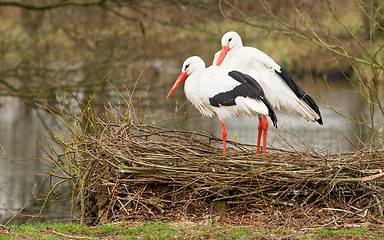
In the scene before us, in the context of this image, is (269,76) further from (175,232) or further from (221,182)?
(175,232)

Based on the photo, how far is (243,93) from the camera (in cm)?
596

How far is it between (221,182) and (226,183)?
0.17 ft

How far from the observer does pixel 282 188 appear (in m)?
5.76

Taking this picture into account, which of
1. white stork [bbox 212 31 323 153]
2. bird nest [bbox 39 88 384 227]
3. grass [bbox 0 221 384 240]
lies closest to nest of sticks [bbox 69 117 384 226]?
bird nest [bbox 39 88 384 227]

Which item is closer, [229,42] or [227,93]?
[227,93]

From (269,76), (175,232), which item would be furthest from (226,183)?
(269,76)

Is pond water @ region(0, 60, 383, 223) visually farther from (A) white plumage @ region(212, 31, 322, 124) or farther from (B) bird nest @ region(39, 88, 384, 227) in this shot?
(B) bird nest @ region(39, 88, 384, 227)

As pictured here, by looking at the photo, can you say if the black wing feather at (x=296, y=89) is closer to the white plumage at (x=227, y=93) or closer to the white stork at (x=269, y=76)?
the white stork at (x=269, y=76)

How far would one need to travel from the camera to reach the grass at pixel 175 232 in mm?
4953

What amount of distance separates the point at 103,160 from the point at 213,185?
1.16m

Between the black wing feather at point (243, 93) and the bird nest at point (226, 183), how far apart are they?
55cm

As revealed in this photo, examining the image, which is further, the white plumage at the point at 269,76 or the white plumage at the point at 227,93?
the white plumage at the point at 269,76

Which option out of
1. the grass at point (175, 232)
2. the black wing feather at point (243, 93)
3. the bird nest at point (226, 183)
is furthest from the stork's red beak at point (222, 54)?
the grass at point (175, 232)

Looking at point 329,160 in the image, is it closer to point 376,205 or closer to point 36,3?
point 376,205
